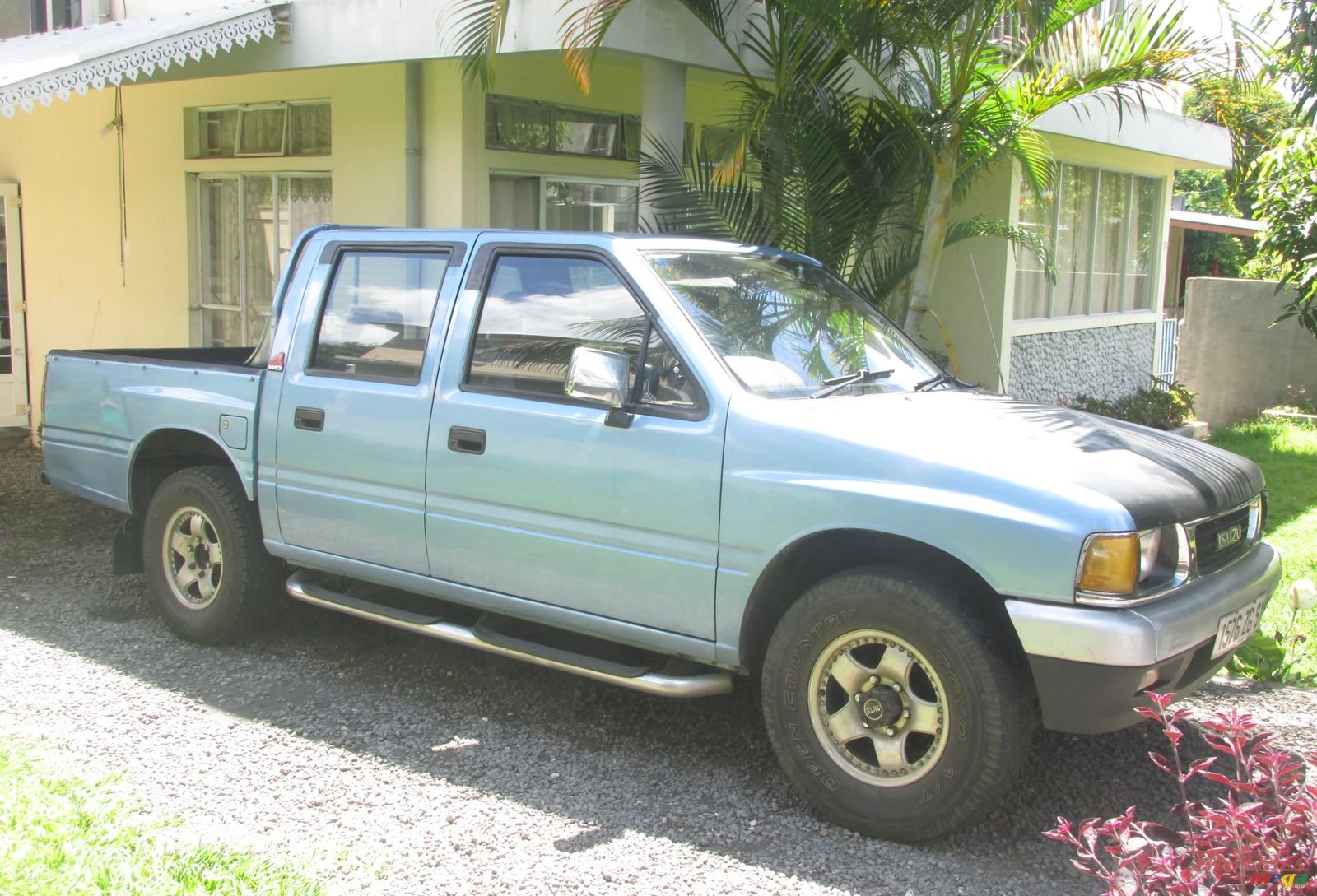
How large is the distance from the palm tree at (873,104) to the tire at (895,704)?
11.7 ft

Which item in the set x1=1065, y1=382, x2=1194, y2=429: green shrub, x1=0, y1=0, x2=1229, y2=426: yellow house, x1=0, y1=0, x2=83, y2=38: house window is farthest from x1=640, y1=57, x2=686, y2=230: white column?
x1=0, y1=0, x2=83, y2=38: house window

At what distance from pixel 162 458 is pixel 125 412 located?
30cm

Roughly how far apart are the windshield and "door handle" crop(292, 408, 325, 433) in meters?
1.64

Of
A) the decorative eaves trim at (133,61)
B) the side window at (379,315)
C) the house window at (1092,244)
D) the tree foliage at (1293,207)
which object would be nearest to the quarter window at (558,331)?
the side window at (379,315)

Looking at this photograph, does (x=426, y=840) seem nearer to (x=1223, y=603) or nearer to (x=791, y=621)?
(x=791, y=621)

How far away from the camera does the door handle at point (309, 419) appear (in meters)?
5.45

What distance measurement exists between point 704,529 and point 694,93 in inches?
261

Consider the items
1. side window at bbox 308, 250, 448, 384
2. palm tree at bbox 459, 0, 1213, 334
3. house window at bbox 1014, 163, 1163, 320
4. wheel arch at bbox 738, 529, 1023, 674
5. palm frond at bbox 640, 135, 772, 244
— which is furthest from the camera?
house window at bbox 1014, 163, 1163, 320

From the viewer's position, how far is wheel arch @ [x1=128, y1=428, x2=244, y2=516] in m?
6.11

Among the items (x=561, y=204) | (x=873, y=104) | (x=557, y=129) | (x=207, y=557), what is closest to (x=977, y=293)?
(x=873, y=104)

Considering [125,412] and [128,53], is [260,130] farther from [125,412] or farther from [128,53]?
[125,412]

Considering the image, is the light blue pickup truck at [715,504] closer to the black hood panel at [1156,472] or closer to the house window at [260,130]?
the black hood panel at [1156,472]

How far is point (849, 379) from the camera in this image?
4770mm

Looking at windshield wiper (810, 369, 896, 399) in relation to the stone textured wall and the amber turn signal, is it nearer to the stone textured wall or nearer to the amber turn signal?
the amber turn signal
